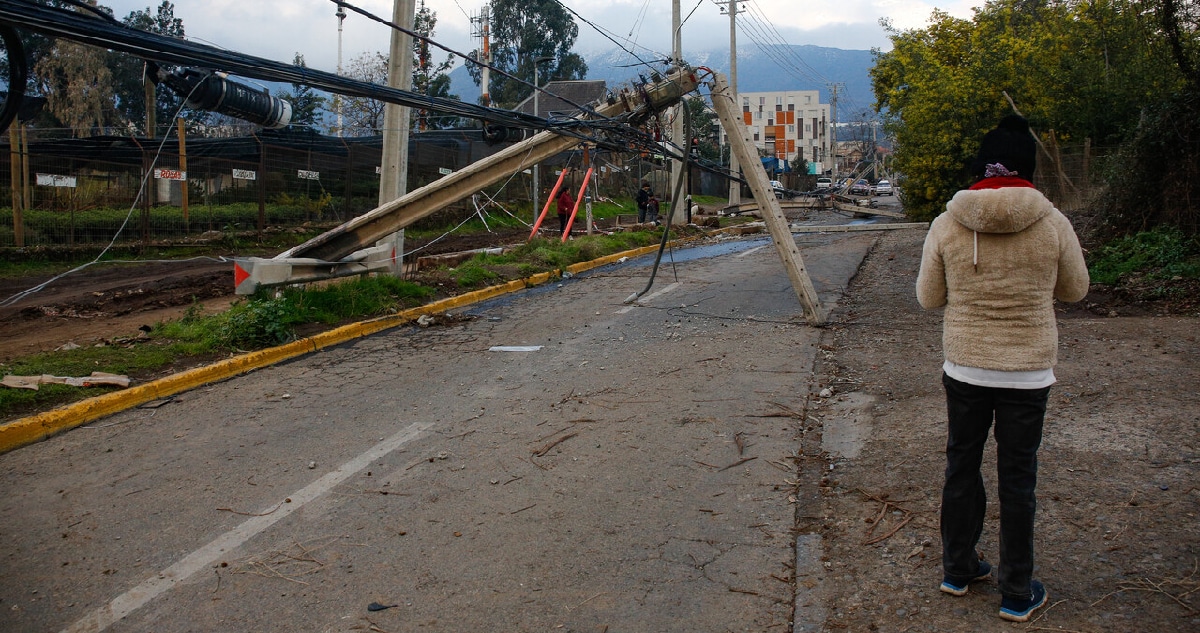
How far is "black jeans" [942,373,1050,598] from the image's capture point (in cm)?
350

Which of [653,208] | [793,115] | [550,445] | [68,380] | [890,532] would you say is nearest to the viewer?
[890,532]

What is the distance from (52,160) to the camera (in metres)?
17.9

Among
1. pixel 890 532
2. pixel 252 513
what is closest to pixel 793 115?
pixel 890 532

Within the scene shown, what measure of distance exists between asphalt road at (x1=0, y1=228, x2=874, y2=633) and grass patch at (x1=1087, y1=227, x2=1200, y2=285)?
5562mm

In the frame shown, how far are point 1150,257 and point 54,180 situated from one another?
19.3m

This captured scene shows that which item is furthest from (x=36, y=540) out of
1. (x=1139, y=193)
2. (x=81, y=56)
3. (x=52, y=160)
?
(x=81, y=56)

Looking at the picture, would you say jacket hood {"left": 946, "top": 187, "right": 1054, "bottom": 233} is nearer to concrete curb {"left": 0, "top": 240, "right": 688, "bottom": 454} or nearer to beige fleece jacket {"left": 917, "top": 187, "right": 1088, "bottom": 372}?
beige fleece jacket {"left": 917, "top": 187, "right": 1088, "bottom": 372}

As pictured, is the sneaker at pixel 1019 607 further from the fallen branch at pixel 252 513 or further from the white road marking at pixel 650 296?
the white road marking at pixel 650 296

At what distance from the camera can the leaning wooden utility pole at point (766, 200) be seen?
1053 centimetres

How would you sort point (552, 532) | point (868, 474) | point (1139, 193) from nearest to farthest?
point (552, 532)
point (868, 474)
point (1139, 193)

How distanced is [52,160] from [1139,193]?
1992 cm

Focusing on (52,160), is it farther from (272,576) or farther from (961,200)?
(961,200)

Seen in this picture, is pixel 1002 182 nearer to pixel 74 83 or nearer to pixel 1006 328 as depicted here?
pixel 1006 328

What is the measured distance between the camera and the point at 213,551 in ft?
15.1
